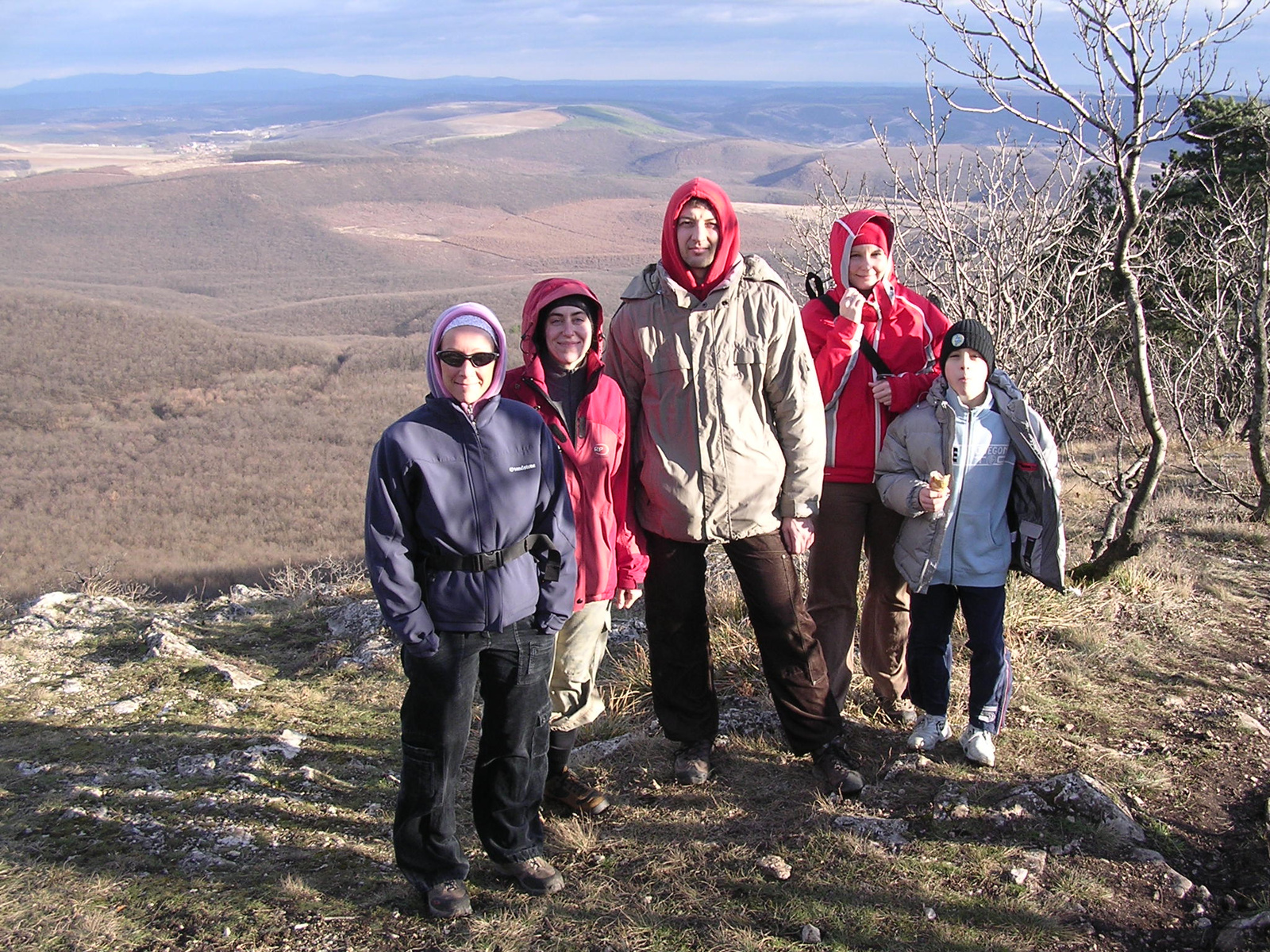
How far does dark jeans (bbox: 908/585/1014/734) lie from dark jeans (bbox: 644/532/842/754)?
1.14 feet

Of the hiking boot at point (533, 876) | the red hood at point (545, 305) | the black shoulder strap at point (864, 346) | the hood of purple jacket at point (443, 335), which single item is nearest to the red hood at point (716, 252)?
the red hood at point (545, 305)

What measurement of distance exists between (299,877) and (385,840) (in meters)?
0.34

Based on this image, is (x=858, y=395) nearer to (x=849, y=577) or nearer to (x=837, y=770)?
(x=849, y=577)

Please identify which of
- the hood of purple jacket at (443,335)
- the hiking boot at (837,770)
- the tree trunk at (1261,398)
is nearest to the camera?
the hood of purple jacket at (443,335)

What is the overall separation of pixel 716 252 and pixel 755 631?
1251 millimetres

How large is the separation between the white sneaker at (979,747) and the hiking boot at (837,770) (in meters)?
0.38

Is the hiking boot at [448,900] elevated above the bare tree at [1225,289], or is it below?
below

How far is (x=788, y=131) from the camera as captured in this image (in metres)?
196

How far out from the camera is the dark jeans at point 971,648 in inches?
121

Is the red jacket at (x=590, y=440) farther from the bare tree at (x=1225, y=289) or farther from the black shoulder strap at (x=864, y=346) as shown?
the bare tree at (x=1225, y=289)

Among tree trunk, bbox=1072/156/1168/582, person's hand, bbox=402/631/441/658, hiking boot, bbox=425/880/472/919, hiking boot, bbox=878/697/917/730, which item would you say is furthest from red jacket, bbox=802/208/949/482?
hiking boot, bbox=425/880/472/919

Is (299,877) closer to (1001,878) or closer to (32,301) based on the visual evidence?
(1001,878)

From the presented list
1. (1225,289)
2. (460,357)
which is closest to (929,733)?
(460,357)

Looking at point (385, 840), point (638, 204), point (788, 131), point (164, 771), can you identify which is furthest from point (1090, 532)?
point (788, 131)
